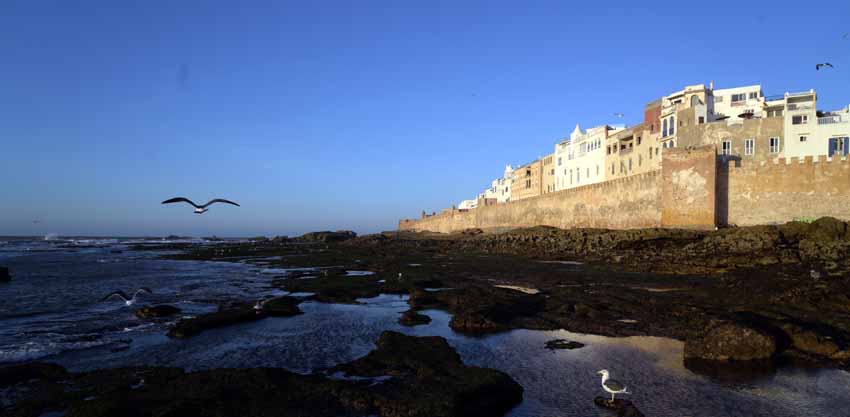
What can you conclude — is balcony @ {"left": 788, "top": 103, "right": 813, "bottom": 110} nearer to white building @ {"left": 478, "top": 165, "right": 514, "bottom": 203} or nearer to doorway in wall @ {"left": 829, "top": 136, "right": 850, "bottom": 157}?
doorway in wall @ {"left": 829, "top": 136, "right": 850, "bottom": 157}

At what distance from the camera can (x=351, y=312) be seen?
13.7 metres

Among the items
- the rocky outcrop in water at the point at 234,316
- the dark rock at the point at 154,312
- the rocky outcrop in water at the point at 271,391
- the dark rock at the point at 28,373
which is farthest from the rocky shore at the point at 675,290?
the dark rock at the point at 28,373

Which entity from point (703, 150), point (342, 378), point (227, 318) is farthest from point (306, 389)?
point (703, 150)

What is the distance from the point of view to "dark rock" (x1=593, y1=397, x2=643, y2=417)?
623cm

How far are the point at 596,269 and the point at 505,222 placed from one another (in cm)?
3865

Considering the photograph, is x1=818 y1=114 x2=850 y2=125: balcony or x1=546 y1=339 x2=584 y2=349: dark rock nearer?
x1=546 y1=339 x2=584 y2=349: dark rock

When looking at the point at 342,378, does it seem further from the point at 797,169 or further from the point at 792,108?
the point at 792,108

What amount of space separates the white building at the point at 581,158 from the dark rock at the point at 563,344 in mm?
44567

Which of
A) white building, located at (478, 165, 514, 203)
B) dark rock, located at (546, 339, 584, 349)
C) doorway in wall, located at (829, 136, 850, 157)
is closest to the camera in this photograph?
dark rock, located at (546, 339, 584, 349)

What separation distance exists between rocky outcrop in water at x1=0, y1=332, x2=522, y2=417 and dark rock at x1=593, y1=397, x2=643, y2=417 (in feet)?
3.64

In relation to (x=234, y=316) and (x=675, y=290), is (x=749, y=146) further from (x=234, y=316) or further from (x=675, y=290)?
(x=234, y=316)

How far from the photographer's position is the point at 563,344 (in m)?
9.55

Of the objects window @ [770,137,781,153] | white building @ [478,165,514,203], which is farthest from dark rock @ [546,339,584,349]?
white building @ [478,165,514,203]

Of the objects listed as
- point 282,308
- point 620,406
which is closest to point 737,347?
point 620,406
